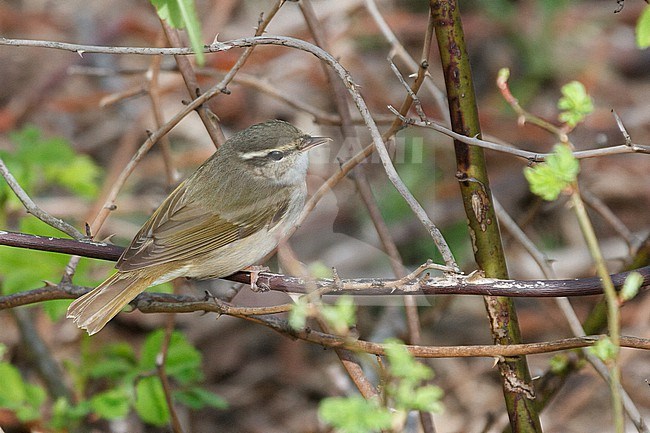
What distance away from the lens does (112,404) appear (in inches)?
143

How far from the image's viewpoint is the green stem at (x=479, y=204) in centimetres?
264

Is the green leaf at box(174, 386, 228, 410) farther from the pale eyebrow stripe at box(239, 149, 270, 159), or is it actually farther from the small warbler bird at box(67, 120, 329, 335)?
the pale eyebrow stripe at box(239, 149, 270, 159)

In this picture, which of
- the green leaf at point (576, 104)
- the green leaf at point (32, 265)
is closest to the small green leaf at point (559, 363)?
the green leaf at point (576, 104)

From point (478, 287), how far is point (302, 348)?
10.4 ft

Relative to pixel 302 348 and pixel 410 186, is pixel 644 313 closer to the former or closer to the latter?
pixel 410 186

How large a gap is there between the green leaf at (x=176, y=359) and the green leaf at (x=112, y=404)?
0.19 metres

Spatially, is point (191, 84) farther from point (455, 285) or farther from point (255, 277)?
point (455, 285)

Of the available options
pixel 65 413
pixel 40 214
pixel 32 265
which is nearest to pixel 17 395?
pixel 65 413

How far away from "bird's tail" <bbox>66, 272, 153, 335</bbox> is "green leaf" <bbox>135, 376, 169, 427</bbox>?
68cm

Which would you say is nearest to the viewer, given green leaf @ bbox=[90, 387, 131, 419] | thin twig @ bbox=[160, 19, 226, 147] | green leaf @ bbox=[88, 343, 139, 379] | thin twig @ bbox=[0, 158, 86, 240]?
thin twig @ bbox=[0, 158, 86, 240]

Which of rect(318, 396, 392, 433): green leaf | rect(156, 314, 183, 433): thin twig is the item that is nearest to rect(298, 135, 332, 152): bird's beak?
rect(156, 314, 183, 433): thin twig

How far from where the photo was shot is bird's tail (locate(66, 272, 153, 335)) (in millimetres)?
3070

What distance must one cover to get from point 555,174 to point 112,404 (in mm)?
2585

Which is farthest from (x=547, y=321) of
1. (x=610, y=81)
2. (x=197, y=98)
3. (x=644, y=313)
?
(x=197, y=98)
